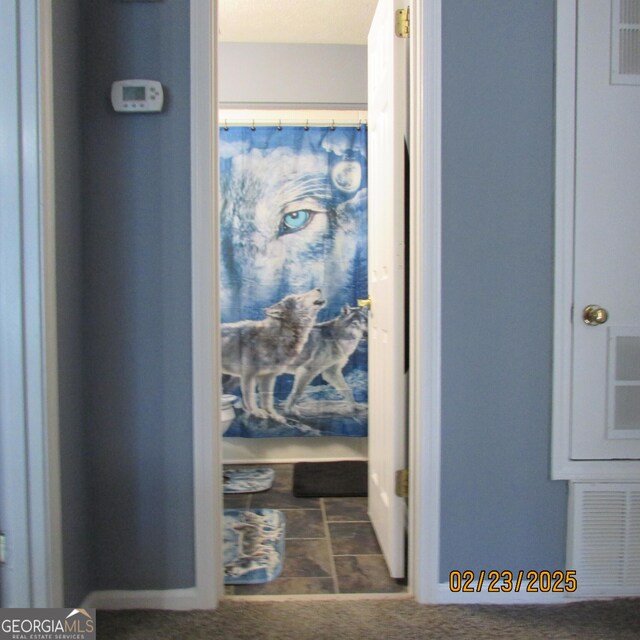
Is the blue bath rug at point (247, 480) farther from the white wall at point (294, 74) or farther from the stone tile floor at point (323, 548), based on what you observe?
the white wall at point (294, 74)

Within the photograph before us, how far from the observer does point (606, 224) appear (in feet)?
4.96

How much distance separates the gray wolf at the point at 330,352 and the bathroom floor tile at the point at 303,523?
716 millimetres

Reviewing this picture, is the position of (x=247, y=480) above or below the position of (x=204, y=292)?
below

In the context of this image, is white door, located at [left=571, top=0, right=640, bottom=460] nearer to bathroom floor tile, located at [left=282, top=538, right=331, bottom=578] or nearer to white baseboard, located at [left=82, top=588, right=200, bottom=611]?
bathroom floor tile, located at [left=282, top=538, right=331, bottom=578]

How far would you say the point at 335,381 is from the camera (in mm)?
2889

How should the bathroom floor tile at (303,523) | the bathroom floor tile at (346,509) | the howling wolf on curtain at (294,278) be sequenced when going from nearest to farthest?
1. the bathroom floor tile at (303,523)
2. the bathroom floor tile at (346,509)
3. the howling wolf on curtain at (294,278)

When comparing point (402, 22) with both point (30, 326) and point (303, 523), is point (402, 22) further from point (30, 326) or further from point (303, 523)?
point (303, 523)

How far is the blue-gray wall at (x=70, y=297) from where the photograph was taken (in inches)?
52.2

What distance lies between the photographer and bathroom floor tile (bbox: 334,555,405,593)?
165cm

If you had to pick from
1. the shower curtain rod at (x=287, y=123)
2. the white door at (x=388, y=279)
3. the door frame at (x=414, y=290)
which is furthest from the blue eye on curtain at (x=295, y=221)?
the door frame at (x=414, y=290)

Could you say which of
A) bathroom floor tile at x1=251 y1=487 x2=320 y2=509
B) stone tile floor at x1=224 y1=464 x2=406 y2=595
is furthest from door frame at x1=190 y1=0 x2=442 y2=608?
bathroom floor tile at x1=251 y1=487 x2=320 y2=509

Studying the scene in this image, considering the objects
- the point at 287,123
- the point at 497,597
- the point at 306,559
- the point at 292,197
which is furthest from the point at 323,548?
the point at 287,123
